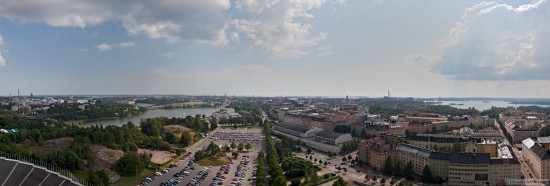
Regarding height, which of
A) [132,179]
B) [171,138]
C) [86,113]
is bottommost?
[132,179]

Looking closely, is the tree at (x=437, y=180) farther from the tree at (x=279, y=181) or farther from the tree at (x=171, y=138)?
the tree at (x=171, y=138)

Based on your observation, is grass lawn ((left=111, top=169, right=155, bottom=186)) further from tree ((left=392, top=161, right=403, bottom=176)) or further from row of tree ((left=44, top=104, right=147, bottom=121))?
row of tree ((left=44, top=104, right=147, bottom=121))

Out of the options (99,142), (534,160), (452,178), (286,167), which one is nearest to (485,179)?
(452,178)

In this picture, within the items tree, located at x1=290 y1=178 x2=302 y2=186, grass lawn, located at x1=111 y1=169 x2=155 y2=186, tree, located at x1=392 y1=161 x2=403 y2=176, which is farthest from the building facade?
grass lawn, located at x1=111 y1=169 x2=155 y2=186

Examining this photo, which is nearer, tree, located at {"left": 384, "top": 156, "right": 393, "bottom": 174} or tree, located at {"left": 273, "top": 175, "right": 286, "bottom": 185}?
tree, located at {"left": 273, "top": 175, "right": 286, "bottom": 185}

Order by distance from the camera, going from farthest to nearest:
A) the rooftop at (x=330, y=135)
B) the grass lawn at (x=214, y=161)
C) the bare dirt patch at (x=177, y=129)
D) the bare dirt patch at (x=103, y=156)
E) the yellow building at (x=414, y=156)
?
the bare dirt patch at (x=177, y=129)
the rooftop at (x=330, y=135)
the grass lawn at (x=214, y=161)
the bare dirt patch at (x=103, y=156)
the yellow building at (x=414, y=156)

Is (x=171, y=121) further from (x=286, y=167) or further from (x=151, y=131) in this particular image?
(x=286, y=167)

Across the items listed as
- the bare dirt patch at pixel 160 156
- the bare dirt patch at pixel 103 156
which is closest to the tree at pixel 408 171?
the bare dirt patch at pixel 160 156

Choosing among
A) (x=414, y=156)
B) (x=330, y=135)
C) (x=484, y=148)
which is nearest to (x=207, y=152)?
(x=330, y=135)

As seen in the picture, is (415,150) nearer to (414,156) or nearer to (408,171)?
(414,156)
